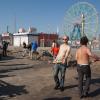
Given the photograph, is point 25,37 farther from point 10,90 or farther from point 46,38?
point 10,90

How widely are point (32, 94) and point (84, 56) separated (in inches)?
81.2

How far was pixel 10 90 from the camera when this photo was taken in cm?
1148

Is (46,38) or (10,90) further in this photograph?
(46,38)

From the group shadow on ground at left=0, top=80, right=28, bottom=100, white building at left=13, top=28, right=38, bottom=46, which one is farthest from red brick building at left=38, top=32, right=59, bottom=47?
shadow on ground at left=0, top=80, right=28, bottom=100

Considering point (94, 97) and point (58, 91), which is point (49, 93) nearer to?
point (58, 91)

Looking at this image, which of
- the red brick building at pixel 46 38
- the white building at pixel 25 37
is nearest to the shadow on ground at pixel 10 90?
the red brick building at pixel 46 38

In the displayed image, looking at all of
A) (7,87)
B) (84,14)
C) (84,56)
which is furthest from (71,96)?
(84,14)

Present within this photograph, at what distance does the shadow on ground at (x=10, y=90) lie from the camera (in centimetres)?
1073

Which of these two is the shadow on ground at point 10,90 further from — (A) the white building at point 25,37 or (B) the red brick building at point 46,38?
(A) the white building at point 25,37

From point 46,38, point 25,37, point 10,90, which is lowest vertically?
point 10,90

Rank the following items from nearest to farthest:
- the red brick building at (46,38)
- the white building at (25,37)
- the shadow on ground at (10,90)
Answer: the shadow on ground at (10,90)
the red brick building at (46,38)
the white building at (25,37)

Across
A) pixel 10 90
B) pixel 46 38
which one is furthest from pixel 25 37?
pixel 10 90

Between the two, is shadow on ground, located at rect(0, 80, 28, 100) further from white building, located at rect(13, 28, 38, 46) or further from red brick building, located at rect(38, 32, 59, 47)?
white building, located at rect(13, 28, 38, 46)

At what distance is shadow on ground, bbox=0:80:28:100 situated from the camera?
10.7m
